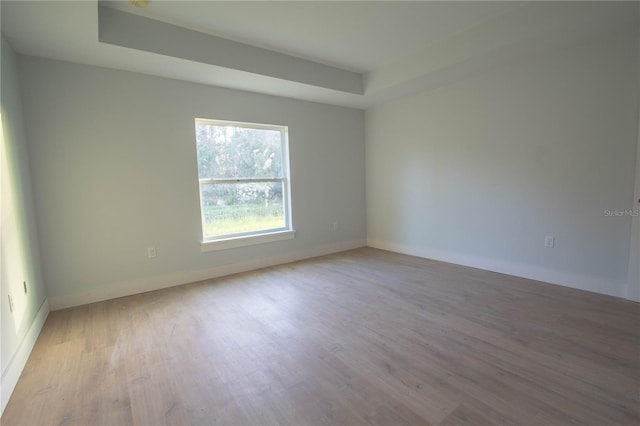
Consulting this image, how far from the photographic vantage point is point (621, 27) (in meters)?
2.58

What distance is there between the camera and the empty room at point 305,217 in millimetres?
1732

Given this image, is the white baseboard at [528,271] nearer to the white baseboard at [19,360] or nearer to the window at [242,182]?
the window at [242,182]

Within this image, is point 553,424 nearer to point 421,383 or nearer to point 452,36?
point 421,383

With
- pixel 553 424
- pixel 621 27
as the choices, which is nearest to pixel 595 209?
pixel 621 27

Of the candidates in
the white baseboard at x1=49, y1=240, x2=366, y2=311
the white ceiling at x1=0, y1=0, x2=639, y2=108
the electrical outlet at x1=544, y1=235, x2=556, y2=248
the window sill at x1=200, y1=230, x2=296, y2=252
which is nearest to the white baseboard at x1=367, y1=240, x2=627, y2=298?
the electrical outlet at x1=544, y1=235, x2=556, y2=248

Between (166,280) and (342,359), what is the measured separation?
243cm

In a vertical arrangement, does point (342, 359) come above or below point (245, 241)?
below

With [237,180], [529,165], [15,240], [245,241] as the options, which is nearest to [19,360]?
[15,240]

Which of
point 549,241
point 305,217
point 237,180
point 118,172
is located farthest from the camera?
point 305,217

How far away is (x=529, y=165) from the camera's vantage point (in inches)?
131

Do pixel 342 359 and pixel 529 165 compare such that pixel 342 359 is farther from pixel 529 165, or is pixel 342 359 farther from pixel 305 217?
pixel 529 165

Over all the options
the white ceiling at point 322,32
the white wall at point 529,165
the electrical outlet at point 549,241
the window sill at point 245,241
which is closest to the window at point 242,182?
the window sill at point 245,241

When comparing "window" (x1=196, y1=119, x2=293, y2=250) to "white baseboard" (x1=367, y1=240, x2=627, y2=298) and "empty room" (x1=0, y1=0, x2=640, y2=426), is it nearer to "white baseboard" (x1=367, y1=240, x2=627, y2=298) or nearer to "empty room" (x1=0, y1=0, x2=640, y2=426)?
"empty room" (x1=0, y1=0, x2=640, y2=426)

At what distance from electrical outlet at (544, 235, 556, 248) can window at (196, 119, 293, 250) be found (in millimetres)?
3092
